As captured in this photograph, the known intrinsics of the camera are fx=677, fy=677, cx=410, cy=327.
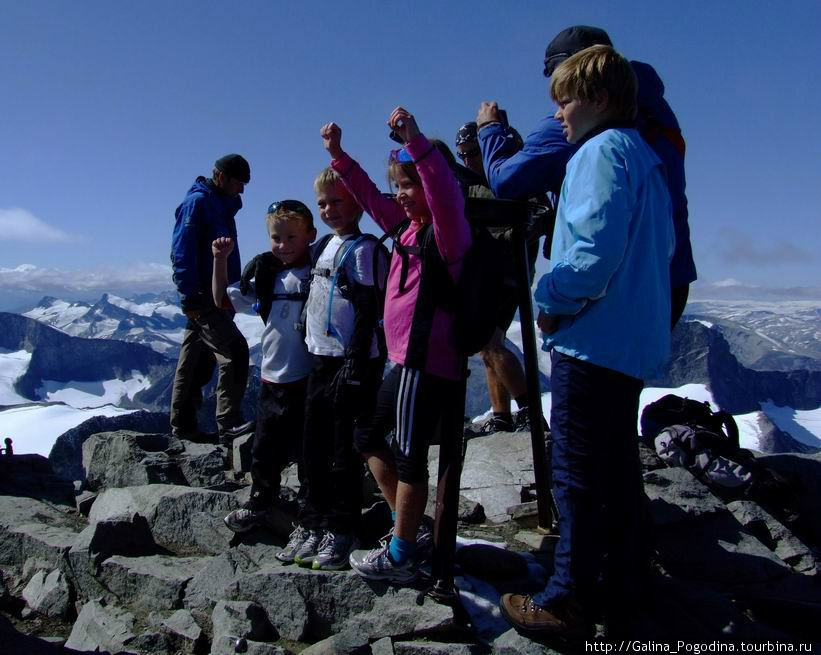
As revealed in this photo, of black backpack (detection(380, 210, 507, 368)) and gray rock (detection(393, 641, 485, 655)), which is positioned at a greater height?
black backpack (detection(380, 210, 507, 368))

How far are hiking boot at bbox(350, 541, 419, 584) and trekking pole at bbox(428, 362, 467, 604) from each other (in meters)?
0.14

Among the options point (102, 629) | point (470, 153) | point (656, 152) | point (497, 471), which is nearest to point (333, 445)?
point (102, 629)

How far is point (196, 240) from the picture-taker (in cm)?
802

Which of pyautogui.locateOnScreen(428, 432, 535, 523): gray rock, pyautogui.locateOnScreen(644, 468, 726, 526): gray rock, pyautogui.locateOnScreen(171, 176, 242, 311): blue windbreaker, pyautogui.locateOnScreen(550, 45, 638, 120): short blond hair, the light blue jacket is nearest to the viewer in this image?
the light blue jacket

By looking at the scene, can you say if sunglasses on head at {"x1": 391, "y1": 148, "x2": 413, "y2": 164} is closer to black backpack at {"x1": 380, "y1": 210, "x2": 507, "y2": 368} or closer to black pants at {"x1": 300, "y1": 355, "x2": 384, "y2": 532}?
black backpack at {"x1": 380, "y1": 210, "x2": 507, "y2": 368}

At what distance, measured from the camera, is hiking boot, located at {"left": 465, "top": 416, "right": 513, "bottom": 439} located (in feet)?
24.9

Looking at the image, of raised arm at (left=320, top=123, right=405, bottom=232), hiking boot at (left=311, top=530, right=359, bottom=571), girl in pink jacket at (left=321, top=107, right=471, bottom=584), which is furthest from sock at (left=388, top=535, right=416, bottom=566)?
raised arm at (left=320, top=123, right=405, bottom=232)

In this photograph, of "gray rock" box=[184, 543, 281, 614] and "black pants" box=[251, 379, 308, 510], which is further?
"black pants" box=[251, 379, 308, 510]

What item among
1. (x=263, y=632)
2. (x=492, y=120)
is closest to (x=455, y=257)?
(x=492, y=120)

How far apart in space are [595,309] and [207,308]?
5.70 m

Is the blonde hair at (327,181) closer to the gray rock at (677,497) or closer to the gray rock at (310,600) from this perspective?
the gray rock at (310,600)

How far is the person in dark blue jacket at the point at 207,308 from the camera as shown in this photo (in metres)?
7.99

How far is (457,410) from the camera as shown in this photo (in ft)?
13.3

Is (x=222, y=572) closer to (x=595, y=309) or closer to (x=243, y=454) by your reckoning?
(x=243, y=454)
